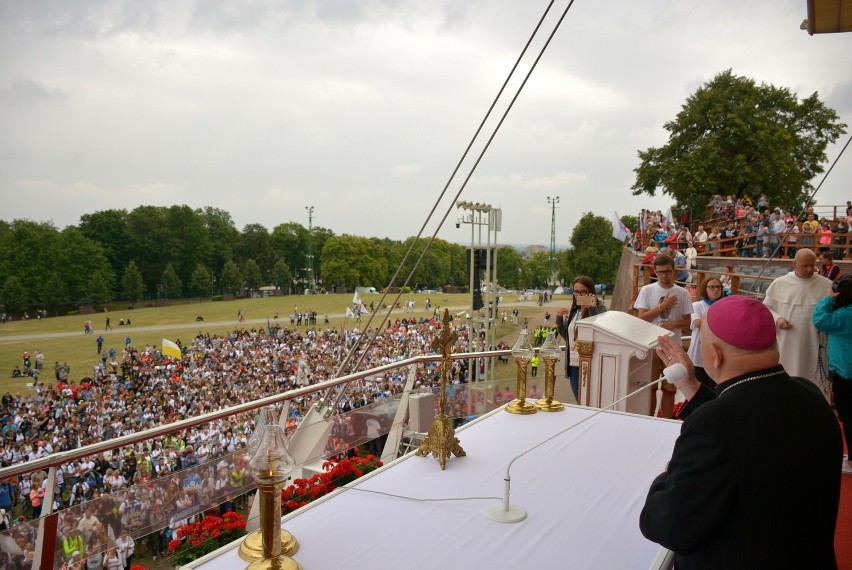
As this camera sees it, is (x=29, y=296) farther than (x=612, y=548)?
Yes

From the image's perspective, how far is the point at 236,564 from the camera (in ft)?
5.59

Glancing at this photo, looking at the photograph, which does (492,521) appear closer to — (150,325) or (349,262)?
(150,325)

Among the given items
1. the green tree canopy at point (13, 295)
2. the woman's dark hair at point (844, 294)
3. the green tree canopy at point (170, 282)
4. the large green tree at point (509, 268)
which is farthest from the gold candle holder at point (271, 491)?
the green tree canopy at point (170, 282)

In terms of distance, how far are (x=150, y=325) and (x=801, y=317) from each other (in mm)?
61740

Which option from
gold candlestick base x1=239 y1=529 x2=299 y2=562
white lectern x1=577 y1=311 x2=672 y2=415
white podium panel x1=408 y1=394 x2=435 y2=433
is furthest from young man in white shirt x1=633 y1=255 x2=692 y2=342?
gold candlestick base x1=239 y1=529 x2=299 y2=562

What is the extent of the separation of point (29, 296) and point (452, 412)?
67146mm

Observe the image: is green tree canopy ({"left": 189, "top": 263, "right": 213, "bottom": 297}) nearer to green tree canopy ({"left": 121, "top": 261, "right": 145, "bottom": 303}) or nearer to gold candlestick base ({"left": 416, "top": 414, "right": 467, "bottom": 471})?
green tree canopy ({"left": 121, "top": 261, "right": 145, "bottom": 303})

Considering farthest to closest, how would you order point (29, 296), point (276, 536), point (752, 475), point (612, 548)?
1. point (29, 296)
2. point (612, 548)
3. point (276, 536)
4. point (752, 475)

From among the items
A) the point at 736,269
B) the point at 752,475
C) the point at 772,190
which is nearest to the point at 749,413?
the point at 752,475

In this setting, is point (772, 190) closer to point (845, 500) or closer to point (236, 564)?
point (845, 500)

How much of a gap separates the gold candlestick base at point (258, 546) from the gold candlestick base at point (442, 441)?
0.87 meters

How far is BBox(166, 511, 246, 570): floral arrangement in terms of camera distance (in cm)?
294

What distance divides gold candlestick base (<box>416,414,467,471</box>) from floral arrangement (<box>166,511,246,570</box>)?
1.22 meters

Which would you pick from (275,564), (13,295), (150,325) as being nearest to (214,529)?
(275,564)
